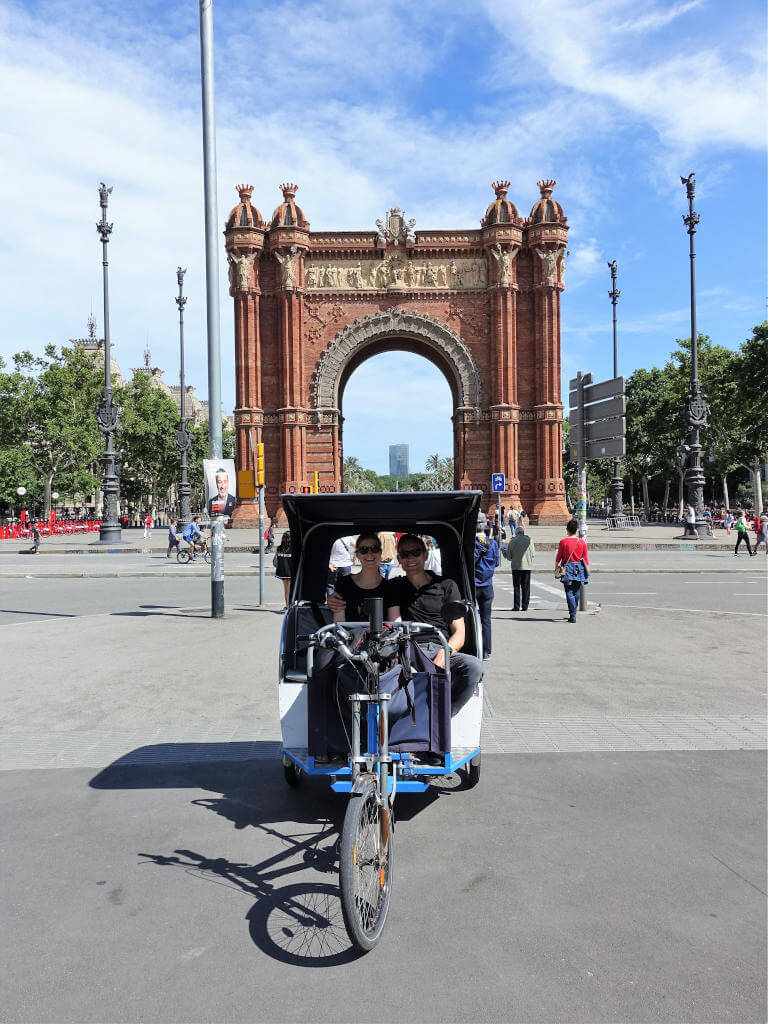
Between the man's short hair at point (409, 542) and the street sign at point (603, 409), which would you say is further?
the street sign at point (603, 409)

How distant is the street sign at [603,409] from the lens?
12895 millimetres

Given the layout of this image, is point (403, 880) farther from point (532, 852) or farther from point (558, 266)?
point (558, 266)

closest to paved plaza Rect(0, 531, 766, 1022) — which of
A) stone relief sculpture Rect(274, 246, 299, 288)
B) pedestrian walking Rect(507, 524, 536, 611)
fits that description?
pedestrian walking Rect(507, 524, 536, 611)

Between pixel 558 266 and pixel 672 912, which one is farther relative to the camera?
pixel 558 266

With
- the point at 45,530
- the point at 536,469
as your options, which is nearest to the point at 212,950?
the point at 536,469

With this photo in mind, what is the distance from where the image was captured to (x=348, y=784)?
417cm

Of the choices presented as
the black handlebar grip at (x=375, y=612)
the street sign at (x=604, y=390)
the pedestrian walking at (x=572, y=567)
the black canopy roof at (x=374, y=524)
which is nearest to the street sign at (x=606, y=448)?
the street sign at (x=604, y=390)

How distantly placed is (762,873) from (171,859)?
3047 millimetres

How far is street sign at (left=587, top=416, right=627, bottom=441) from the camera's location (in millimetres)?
12906

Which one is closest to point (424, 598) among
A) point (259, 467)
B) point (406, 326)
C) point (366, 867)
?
point (366, 867)

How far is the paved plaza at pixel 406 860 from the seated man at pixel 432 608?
0.84 meters

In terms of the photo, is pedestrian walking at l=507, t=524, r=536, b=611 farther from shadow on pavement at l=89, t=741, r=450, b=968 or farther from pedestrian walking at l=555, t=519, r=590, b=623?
shadow on pavement at l=89, t=741, r=450, b=968

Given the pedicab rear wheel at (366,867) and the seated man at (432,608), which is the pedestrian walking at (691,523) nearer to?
the seated man at (432,608)

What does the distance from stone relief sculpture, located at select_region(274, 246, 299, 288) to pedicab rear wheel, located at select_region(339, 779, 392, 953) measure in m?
41.6
